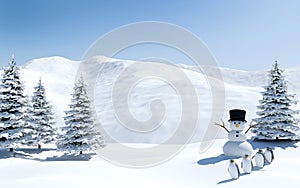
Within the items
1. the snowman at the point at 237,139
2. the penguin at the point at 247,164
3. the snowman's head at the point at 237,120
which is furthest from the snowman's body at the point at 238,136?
the penguin at the point at 247,164

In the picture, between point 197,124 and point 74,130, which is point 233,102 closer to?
point 197,124

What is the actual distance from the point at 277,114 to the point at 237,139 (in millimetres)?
6391

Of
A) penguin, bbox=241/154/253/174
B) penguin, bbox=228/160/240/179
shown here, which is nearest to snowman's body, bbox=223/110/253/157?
penguin, bbox=241/154/253/174

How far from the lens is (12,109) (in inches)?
720

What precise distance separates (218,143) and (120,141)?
438 inches

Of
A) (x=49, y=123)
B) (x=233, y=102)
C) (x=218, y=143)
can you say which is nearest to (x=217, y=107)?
(x=233, y=102)

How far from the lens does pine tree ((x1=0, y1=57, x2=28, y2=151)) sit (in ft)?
58.8

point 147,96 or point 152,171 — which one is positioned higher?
point 147,96

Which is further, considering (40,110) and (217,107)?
(217,107)

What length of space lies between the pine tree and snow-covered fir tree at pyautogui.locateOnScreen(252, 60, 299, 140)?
1565cm

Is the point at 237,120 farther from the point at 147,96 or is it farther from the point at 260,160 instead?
the point at 147,96

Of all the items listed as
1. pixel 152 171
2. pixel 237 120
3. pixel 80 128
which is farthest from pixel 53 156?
pixel 237 120

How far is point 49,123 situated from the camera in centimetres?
2236

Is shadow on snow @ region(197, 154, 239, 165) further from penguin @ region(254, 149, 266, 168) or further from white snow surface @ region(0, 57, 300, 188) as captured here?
penguin @ region(254, 149, 266, 168)
